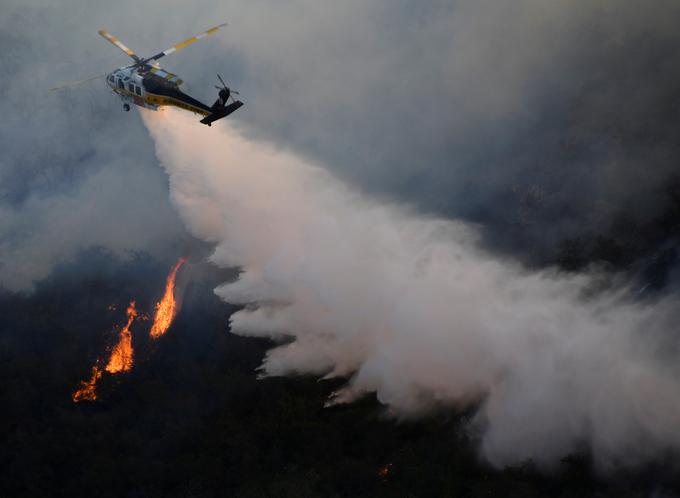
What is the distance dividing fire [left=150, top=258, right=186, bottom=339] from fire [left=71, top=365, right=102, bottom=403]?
8111 mm

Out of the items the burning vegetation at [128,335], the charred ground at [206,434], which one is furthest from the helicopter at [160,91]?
the burning vegetation at [128,335]

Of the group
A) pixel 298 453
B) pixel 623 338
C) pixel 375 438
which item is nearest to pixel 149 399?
pixel 298 453

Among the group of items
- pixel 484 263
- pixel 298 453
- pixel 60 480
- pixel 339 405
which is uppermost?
pixel 484 263

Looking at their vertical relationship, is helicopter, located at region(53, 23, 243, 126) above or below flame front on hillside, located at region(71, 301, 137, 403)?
above

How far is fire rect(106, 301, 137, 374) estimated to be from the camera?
216 ft

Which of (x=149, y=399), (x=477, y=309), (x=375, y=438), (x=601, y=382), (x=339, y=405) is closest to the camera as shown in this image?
(x=601, y=382)

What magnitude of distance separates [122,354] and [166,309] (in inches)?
500

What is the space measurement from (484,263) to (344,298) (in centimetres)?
1305

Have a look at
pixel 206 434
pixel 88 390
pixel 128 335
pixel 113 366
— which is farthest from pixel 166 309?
pixel 206 434

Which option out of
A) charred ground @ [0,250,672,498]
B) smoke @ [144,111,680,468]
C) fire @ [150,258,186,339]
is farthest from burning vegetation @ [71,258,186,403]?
smoke @ [144,111,680,468]

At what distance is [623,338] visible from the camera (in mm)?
39312

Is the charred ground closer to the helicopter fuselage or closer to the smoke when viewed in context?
the smoke

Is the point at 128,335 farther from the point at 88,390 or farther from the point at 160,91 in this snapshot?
the point at 160,91

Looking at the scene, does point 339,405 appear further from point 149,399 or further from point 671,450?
point 671,450
